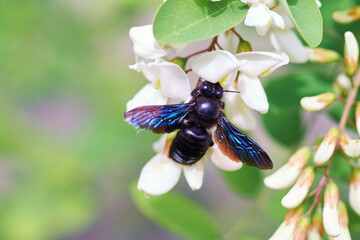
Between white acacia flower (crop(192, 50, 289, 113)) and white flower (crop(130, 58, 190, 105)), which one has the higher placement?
white flower (crop(130, 58, 190, 105))

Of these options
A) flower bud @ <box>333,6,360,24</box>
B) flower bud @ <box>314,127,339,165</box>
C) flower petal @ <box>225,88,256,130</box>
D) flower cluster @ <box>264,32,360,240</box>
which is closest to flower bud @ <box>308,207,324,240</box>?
flower cluster @ <box>264,32,360,240</box>

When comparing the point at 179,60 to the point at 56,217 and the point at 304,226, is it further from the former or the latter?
the point at 56,217

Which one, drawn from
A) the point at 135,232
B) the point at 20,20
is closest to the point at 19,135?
the point at 20,20

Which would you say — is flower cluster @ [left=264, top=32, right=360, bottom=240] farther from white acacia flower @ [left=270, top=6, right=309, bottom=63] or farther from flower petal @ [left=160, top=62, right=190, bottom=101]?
flower petal @ [left=160, top=62, right=190, bottom=101]

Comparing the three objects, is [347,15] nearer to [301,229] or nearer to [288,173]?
[288,173]

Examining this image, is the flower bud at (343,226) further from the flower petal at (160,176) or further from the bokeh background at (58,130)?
the bokeh background at (58,130)

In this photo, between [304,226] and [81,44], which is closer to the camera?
[304,226]

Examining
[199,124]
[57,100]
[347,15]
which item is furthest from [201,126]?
[57,100]

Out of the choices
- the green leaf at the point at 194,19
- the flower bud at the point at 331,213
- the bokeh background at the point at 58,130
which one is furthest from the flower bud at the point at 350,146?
the bokeh background at the point at 58,130
